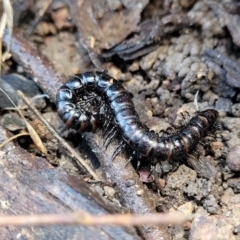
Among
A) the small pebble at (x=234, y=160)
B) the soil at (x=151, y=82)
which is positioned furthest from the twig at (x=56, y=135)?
the small pebble at (x=234, y=160)

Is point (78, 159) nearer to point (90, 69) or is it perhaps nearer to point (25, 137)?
point (25, 137)

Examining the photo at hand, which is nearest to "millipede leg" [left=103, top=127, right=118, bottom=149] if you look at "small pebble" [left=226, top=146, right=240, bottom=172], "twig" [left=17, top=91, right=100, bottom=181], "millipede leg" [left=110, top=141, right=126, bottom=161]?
"millipede leg" [left=110, top=141, right=126, bottom=161]

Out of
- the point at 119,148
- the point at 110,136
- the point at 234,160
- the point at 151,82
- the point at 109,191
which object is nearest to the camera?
the point at 109,191

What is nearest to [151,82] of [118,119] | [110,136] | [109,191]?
[118,119]

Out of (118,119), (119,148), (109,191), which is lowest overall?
(109,191)

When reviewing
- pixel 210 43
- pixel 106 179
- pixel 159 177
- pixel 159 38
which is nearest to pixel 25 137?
pixel 106 179

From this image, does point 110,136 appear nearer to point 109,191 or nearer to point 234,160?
point 109,191

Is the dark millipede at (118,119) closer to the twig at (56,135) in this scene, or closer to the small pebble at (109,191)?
the twig at (56,135)

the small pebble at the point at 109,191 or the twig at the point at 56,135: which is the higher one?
the twig at the point at 56,135
